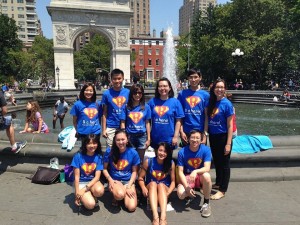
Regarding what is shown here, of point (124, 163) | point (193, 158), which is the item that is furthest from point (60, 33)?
point (193, 158)

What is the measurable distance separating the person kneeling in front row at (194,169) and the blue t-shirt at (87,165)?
1.21 m

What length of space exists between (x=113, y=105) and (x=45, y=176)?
1795 mm

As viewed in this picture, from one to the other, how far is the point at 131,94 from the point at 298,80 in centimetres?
3841

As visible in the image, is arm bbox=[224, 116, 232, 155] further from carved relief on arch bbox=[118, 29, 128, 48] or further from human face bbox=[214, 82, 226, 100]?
carved relief on arch bbox=[118, 29, 128, 48]

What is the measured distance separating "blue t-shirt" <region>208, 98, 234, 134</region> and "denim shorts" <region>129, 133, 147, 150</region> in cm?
110

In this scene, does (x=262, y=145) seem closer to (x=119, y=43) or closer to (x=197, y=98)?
(x=197, y=98)

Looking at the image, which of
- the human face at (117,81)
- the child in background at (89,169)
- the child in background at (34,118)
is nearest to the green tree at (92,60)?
the child in background at (34,118)

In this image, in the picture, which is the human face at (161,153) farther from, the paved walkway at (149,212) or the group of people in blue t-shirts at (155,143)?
the paved walkway at (149,212)

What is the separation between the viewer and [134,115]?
4805 mm

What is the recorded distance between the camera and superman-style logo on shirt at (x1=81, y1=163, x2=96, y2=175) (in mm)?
4562

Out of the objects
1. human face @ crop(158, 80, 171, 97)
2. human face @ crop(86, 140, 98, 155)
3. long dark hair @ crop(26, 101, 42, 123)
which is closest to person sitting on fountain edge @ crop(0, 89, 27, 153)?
long dark hair @ crop(26, 101, 42, 123)

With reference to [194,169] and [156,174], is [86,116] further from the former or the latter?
[194,169]

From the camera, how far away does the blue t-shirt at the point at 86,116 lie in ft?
16.7

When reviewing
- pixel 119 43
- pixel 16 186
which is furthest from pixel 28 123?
pixel 119 43
